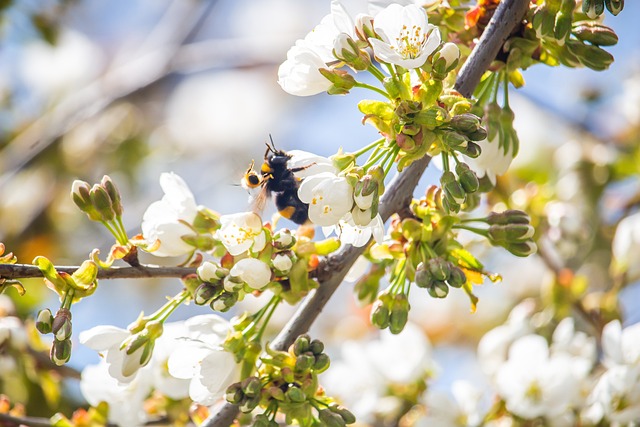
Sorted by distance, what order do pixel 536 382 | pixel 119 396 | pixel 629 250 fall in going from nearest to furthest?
1. pixel 119 396
2. pixel 536 382
3. pixel 629 250

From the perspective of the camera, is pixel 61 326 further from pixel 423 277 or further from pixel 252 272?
pixel 423 277

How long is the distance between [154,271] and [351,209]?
0.29 metres

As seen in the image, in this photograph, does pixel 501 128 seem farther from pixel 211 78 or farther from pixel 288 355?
pixel 211 78

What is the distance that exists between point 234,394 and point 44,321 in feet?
0.83

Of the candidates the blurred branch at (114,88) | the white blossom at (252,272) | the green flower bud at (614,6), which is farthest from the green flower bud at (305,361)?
the blurred branch at (114,88)

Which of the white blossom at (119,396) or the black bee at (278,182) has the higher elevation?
the black bee at (278,182)

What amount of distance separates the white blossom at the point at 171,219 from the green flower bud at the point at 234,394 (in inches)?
9.4

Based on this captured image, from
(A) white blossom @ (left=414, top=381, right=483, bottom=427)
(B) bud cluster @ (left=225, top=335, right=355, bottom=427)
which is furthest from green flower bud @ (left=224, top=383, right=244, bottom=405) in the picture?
(A) white blossom @ (left=414, top=381, right=483, bottom=427)

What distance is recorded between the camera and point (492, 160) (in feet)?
3.55

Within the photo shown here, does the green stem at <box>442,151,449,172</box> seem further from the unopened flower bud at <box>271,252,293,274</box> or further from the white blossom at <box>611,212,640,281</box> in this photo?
the white blossom at <box>611,212,640,281</box>

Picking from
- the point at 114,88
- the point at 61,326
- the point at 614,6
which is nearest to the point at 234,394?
the point at 61,326

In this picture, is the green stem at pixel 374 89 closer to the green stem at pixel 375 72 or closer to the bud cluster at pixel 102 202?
the green stem at pixel 375 72

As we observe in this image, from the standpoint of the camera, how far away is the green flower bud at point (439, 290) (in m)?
0.93

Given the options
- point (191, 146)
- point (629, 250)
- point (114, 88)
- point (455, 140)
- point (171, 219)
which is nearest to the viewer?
point (455, 140)
